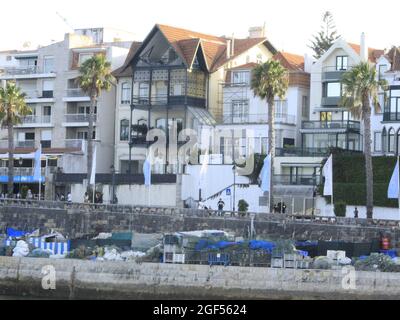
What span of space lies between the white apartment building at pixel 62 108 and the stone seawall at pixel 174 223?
1788 cm

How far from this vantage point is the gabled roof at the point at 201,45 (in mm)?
85688

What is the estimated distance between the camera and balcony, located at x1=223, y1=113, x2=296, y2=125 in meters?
83.1

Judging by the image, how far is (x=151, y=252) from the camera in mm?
52656

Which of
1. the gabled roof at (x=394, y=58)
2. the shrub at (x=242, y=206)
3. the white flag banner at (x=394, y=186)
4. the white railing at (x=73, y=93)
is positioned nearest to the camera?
the white flag banner at (x=394, y=186)

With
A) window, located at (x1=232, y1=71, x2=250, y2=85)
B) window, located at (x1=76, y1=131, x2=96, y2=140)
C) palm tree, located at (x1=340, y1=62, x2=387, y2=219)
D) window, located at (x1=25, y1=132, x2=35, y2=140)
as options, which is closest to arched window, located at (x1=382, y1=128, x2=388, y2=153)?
palm tree, located at (x1=340, y1=62, x2=387, y2=219)

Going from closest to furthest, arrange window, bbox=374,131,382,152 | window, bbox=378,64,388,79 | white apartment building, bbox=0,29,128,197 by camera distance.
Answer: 1. window, bbox=374,131,382,152
2. window, bbox=378,64,388,79
3. white apartment building, bbox=0,29,128,197

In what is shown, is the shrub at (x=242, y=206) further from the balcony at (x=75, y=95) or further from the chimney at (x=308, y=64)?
the balcony at (x=75, y=95)

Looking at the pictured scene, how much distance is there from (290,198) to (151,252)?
81.5 ft

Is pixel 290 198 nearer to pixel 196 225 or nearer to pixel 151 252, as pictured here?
pixel 196 225

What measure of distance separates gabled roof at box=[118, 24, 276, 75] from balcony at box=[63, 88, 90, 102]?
13.7ft

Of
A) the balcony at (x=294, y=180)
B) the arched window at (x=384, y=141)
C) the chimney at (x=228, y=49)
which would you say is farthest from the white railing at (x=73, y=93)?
the arched window at (x=384, y=141)

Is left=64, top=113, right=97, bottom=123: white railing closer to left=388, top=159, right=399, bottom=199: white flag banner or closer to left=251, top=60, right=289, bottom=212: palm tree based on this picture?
left=251, top=60, right=289, bottom=212: palm tree

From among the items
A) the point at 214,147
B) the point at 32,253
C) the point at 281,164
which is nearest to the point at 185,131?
the point at 214,147

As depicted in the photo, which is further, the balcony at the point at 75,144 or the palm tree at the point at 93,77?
the balcony at the point at 75,144
